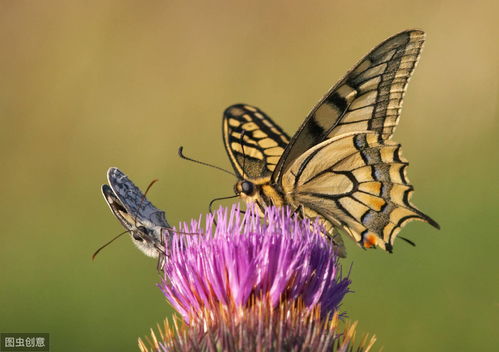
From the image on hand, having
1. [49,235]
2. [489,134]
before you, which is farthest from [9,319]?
[489,134]

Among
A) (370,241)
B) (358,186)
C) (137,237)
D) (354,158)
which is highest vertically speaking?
(354,158)

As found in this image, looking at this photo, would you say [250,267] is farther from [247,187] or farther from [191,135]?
[191,135]

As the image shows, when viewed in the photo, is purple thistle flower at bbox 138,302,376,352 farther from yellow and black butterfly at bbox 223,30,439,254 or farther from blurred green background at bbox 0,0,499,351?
blurred green background at bbox 0,0,499,351

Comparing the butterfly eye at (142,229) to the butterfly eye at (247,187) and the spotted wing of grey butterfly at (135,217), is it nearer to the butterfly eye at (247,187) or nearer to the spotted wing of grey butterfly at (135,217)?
the spotted wing of grey butterfly at (135,217)

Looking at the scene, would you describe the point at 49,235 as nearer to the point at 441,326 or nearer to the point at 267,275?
the point at 441,326

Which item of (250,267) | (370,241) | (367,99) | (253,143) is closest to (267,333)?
(250,267)

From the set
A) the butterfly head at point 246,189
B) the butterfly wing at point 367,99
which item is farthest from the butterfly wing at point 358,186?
the butterfly head at point 246,189
